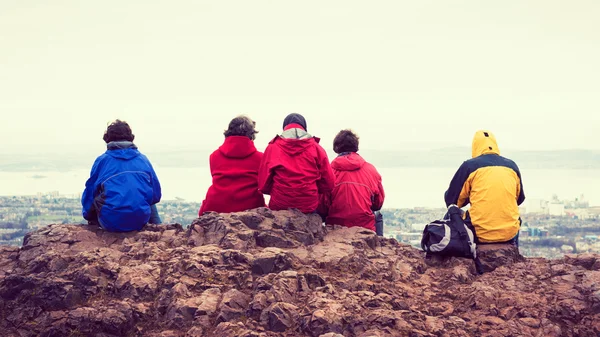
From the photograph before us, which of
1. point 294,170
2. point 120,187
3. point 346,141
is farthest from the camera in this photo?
point 346,141

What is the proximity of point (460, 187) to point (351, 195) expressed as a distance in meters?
2.36

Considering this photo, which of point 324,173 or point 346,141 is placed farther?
point 346,141

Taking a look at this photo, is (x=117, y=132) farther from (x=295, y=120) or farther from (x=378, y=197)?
(x=378, y=197)

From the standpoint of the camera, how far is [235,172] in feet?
46.2

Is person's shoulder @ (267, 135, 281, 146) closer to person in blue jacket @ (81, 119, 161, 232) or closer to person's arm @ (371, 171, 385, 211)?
person's arm @ (371, 171, 385, 211)

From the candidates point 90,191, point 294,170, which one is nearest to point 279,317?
point 294,170

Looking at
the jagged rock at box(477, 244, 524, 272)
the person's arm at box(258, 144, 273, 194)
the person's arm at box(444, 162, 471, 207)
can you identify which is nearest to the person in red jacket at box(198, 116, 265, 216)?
the person's arm at box(258, 144, 273, 194)

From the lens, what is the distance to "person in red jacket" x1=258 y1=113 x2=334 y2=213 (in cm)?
1319

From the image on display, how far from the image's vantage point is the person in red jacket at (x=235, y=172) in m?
14.0

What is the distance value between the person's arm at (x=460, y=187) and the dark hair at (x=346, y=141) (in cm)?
244

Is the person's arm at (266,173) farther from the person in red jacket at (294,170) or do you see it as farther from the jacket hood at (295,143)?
the jacket hood at (295,143)

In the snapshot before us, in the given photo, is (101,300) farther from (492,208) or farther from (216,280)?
(492,208)

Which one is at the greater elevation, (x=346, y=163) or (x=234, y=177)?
(x=346, y=163)

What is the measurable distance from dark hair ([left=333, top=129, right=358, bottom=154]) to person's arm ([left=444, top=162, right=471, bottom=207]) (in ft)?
8.01
